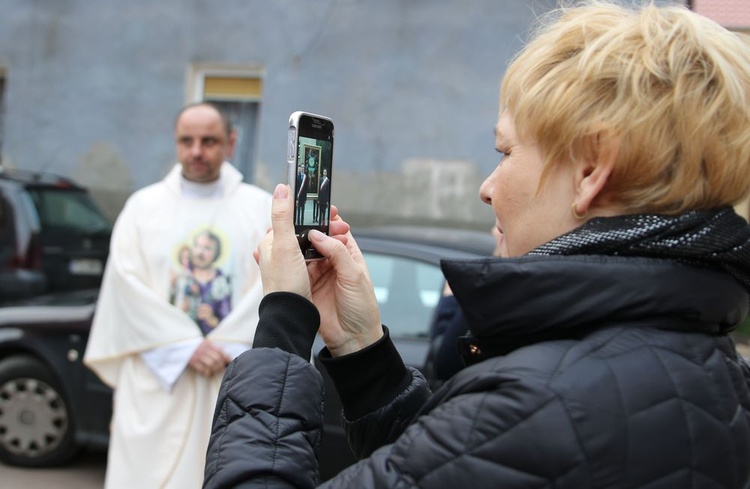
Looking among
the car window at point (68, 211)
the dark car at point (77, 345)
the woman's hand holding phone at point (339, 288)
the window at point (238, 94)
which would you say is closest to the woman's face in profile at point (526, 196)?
the woman's hand holding phone at point (339, 288)

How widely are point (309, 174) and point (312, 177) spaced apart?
11 millimetres

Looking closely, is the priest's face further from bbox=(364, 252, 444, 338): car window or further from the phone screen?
the phone screen

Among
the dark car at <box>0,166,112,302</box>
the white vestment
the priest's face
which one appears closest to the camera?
the white vestment

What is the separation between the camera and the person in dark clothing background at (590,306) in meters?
1.11

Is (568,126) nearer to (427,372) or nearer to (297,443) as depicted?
(297,443)

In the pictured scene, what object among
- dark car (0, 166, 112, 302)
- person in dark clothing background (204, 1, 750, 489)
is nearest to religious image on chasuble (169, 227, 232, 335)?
person in dark clothing background (204, 1, 750, 489)

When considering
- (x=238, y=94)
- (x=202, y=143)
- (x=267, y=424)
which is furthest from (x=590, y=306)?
(x=238, y=94)

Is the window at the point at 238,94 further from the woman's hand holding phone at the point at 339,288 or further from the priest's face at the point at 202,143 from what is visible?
the woman's hand holding phone at the point at 339,288

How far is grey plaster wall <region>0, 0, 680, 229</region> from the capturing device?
11008mm

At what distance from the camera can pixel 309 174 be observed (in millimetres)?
1767

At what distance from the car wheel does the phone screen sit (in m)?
4.09

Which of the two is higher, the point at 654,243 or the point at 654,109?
the point at 654,109

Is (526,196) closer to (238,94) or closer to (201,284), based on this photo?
(201,284)

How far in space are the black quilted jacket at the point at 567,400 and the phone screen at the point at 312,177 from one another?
388 millimetres
